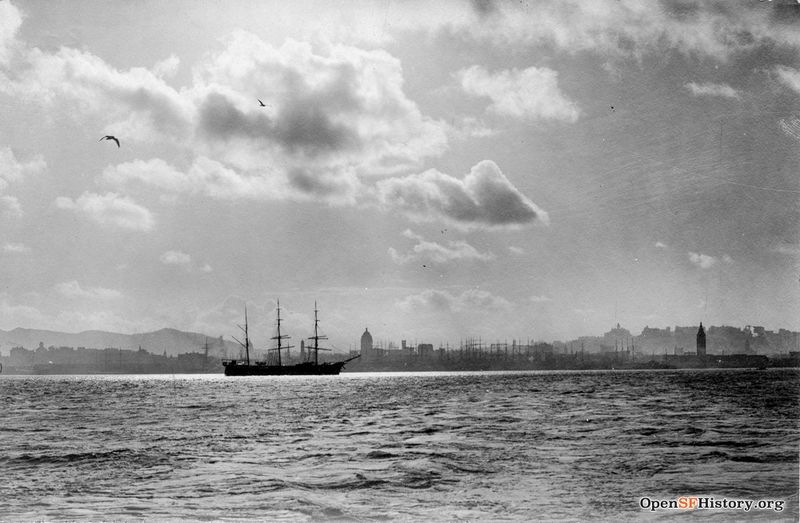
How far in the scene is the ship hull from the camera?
520 feet

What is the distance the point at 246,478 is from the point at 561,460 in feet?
29.9

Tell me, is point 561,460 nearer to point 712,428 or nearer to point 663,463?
point 663,463

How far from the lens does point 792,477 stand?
1956 cm

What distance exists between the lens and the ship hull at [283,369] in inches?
6235

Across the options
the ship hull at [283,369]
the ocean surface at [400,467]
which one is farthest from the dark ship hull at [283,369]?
the ocean surface at [400,467]

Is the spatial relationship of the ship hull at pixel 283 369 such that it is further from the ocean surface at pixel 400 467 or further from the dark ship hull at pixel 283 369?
the ocean surface at pixel 400 467

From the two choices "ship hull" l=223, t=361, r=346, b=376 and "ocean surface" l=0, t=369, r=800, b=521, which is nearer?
"ocean surface" l=0, t=369, r=800, b=521

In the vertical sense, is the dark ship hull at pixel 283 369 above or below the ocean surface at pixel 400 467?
below

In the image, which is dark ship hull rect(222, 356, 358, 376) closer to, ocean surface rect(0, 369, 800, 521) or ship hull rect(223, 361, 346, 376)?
ship hull rect(223, 361, 346, 376)

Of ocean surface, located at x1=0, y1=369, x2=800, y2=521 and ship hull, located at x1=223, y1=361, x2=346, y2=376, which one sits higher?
ocean surface, located at x1=0, y1=369, x2=800, y2=521

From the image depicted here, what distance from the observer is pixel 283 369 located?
159m

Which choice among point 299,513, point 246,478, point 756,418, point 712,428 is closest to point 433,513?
point 299,513

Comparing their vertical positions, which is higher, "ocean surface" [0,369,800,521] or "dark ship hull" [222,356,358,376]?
"ocean surface" [0,369,800,521]

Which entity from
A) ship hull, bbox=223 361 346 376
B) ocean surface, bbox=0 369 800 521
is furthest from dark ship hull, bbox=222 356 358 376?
ocean surface, bbox=0 369 800 521
